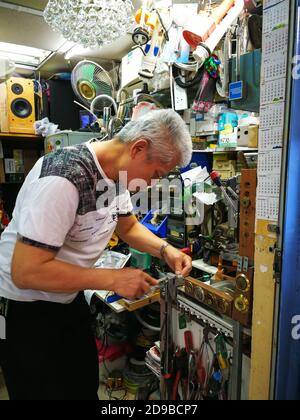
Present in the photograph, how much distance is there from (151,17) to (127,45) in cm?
76

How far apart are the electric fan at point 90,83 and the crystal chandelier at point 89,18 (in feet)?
2.12

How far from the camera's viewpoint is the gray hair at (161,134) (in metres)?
0.95

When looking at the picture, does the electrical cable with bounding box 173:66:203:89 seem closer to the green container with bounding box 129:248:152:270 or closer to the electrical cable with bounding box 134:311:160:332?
the green container with bounding box 129:248:152:270

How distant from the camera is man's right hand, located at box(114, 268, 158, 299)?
0.91m

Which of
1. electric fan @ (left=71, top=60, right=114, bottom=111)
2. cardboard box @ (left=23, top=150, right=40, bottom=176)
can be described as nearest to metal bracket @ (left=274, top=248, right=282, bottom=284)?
electric fan @ (left=71, top=60, right=114, bottom=111)

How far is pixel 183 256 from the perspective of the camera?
51.1 inches

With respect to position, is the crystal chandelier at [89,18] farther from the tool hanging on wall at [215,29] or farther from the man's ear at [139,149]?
the man's ear at [139,149]

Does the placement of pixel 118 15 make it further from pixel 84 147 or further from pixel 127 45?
pixel 84 147

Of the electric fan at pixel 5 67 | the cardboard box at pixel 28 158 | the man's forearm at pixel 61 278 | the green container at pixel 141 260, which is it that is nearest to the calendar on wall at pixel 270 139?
the man's forearm at pixel 61 278

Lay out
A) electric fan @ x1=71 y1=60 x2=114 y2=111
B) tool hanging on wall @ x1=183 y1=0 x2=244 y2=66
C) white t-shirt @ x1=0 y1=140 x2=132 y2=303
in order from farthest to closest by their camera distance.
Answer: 1. electric fan @ x1=71 y1=60 x2=114 y2=111
2. tool hanging on wall @ x1=183 y1=0 x2=244 y2=66
3. white t-shirt @ x1=0 y1=140 x2=132 y2=303

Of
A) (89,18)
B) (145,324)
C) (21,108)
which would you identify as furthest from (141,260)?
(21,108)

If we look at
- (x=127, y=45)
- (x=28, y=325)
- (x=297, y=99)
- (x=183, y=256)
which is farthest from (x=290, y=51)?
(x=127, y=45)

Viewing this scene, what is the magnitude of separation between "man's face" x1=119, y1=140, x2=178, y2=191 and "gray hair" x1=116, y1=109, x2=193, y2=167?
2cm

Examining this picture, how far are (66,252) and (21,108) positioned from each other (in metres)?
2.71
